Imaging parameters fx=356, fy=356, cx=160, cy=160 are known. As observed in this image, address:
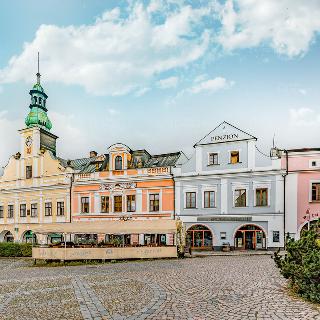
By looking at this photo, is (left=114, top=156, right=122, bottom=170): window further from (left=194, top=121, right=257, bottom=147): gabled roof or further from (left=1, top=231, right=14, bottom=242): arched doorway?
(left=1, top=231, right=14, bottom=242): arched doorway

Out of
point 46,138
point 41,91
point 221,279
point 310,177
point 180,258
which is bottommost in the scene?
point 180,258

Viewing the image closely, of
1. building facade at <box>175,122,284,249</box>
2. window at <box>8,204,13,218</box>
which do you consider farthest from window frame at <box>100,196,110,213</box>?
window at <box>8,204,13,218</box>

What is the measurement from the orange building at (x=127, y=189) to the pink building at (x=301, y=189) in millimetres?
9619

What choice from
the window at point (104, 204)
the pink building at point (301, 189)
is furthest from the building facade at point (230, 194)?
the window at point (104, 204)

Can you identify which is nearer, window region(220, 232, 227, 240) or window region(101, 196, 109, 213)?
window region(220, 232, 227, 240)

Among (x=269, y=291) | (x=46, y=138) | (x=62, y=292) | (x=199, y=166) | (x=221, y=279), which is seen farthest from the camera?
(x=46, y=138)

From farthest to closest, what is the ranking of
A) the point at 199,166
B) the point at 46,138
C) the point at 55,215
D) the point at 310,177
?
the point at 46,138 < the point at 55,215 < the point at 199,166 < the point at 310,177

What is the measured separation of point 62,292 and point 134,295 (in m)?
2.67

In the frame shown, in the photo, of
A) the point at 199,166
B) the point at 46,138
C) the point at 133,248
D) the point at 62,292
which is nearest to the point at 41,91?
the point at 46,138

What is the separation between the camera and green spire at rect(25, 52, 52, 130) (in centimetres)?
3812

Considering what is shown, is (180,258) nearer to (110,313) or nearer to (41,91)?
(110,313)

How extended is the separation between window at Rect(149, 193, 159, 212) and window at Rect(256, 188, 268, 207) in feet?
28.7

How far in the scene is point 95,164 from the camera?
36.8 meters

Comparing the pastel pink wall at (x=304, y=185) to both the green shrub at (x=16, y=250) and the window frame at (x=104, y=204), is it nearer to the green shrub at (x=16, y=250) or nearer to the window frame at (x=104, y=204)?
the window frame at (x=104, y=204)
